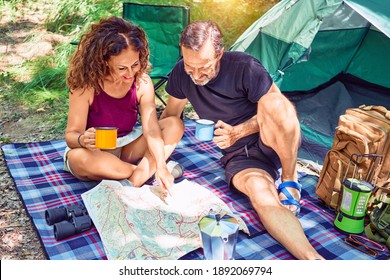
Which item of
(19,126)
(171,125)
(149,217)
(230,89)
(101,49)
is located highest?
(101,49)

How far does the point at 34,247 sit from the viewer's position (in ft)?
7.34

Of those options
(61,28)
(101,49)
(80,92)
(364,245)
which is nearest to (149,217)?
(80,92)

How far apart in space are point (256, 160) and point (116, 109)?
2.89 feet

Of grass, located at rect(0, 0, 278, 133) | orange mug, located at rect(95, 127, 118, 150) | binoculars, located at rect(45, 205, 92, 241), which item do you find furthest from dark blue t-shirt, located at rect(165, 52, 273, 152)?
grass, located at rect(0, 0, 278, 133)

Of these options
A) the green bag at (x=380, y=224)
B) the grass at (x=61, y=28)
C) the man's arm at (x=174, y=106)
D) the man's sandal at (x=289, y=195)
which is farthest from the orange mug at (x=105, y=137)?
the grass at (x=61, y=28)

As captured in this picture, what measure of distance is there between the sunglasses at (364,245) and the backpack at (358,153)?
233 millimetres

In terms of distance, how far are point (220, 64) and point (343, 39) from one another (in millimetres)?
2200

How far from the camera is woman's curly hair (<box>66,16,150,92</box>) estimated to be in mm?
2314

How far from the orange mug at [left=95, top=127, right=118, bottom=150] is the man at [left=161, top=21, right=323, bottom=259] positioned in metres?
0.53

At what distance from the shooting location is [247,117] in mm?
2559

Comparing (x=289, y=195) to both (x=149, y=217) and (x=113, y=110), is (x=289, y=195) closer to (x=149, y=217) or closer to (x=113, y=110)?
(x=149, y=217)

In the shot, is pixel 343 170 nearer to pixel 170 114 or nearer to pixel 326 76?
pixel 170 114

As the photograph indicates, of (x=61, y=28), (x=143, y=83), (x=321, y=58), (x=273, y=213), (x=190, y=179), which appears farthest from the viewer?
(x=61, y=28)

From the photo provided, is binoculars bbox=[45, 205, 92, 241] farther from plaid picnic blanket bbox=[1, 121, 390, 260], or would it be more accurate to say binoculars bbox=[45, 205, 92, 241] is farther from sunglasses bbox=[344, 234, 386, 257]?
sunglasses bbox=[344, 234, 386, 257]
